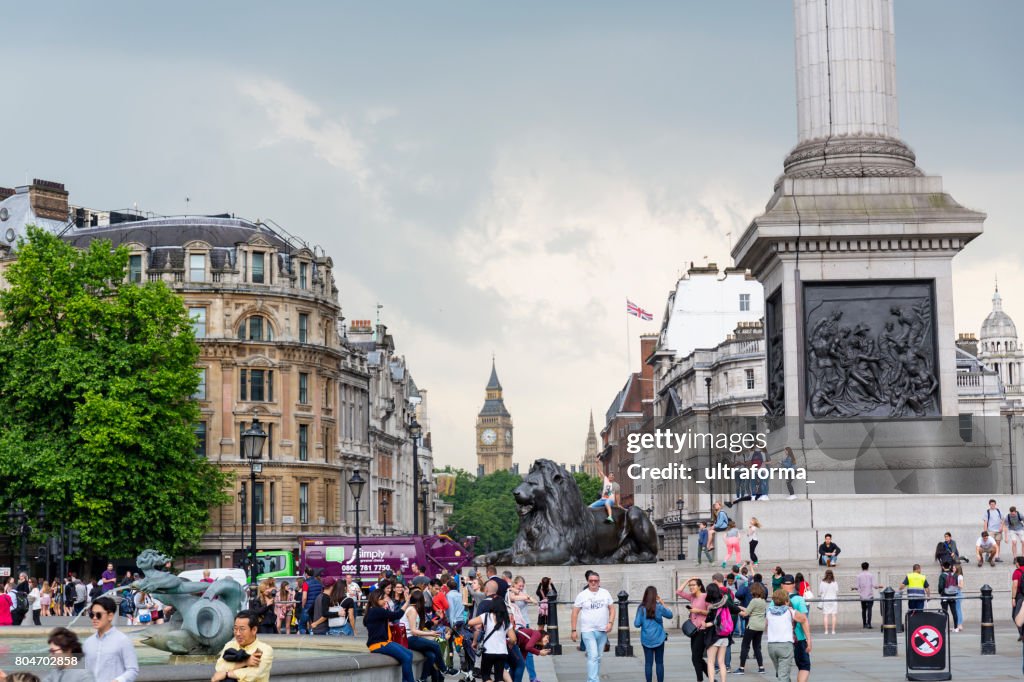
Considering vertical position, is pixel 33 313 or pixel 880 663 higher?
pixel 33 313

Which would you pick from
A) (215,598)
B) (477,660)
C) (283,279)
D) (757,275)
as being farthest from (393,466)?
(215,598)

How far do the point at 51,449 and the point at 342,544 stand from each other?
473 inches

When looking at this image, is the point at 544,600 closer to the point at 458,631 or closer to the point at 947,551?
the point at 458,631

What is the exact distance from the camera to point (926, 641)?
21719mm

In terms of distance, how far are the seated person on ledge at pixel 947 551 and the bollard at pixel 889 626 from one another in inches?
169

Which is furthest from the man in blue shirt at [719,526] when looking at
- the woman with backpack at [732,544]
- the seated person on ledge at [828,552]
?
the seated person on ledge at [828,552]

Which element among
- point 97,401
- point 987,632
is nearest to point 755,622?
point 987,632

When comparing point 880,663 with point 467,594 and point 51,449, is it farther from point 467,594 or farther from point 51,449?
point 51,449

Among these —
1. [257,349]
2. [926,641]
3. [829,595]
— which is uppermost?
[257,349]

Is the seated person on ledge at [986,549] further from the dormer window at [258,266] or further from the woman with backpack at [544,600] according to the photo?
the dormer window at [258,266]

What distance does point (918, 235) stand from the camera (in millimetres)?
34125

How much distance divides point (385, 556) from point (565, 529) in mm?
32348

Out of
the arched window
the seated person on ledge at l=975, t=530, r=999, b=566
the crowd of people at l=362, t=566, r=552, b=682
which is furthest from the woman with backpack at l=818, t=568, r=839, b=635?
the arched window

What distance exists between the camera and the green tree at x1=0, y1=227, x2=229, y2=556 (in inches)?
2557
